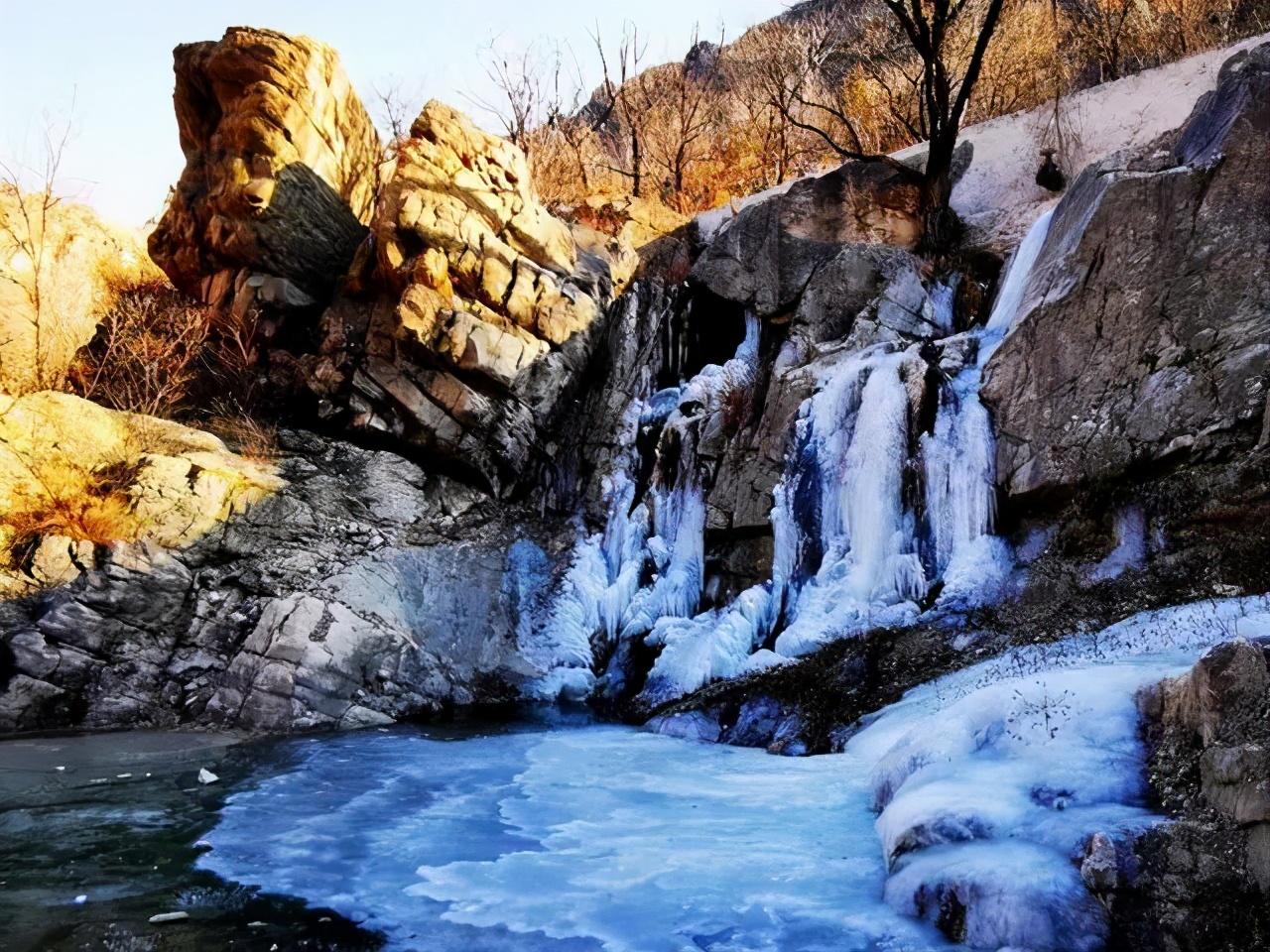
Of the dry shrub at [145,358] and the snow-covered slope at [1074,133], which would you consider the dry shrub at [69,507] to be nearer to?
the dry shrub at [145,358]

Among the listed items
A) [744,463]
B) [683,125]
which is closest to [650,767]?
[744,463]

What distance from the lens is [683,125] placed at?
86.8 ft

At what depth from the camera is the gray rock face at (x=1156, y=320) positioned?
9.05m

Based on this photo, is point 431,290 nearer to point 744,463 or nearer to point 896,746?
point 744,463

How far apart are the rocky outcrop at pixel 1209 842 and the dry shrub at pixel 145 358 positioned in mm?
13933

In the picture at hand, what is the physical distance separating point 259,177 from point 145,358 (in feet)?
13.2

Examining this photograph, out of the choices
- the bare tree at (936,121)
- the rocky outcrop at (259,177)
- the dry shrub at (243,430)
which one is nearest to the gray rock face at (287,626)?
the dry shrub at (243,430)

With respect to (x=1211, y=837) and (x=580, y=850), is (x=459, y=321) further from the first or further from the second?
(x=1211, y=837)

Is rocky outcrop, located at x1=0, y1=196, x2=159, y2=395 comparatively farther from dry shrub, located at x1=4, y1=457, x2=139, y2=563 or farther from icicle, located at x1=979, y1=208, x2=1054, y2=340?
icicle, located at x1=979, y1=208, x2=1054, y2=340

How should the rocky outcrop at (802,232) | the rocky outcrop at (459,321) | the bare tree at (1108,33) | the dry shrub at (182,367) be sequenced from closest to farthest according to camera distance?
1. the dry shrub at (182,367)
2. the rocky outcrop at (459,321)
3. the rocky outcrop at (802,232)
4. the bare tree at (1108,33)

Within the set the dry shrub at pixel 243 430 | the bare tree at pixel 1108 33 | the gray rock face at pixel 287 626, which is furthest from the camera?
the bare tree at pixel 1108 33

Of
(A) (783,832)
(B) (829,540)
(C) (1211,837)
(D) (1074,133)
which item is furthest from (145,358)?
(D) (1074,133)

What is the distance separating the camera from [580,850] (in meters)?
5.93

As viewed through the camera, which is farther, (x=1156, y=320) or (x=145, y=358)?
(x=145, y=358)
